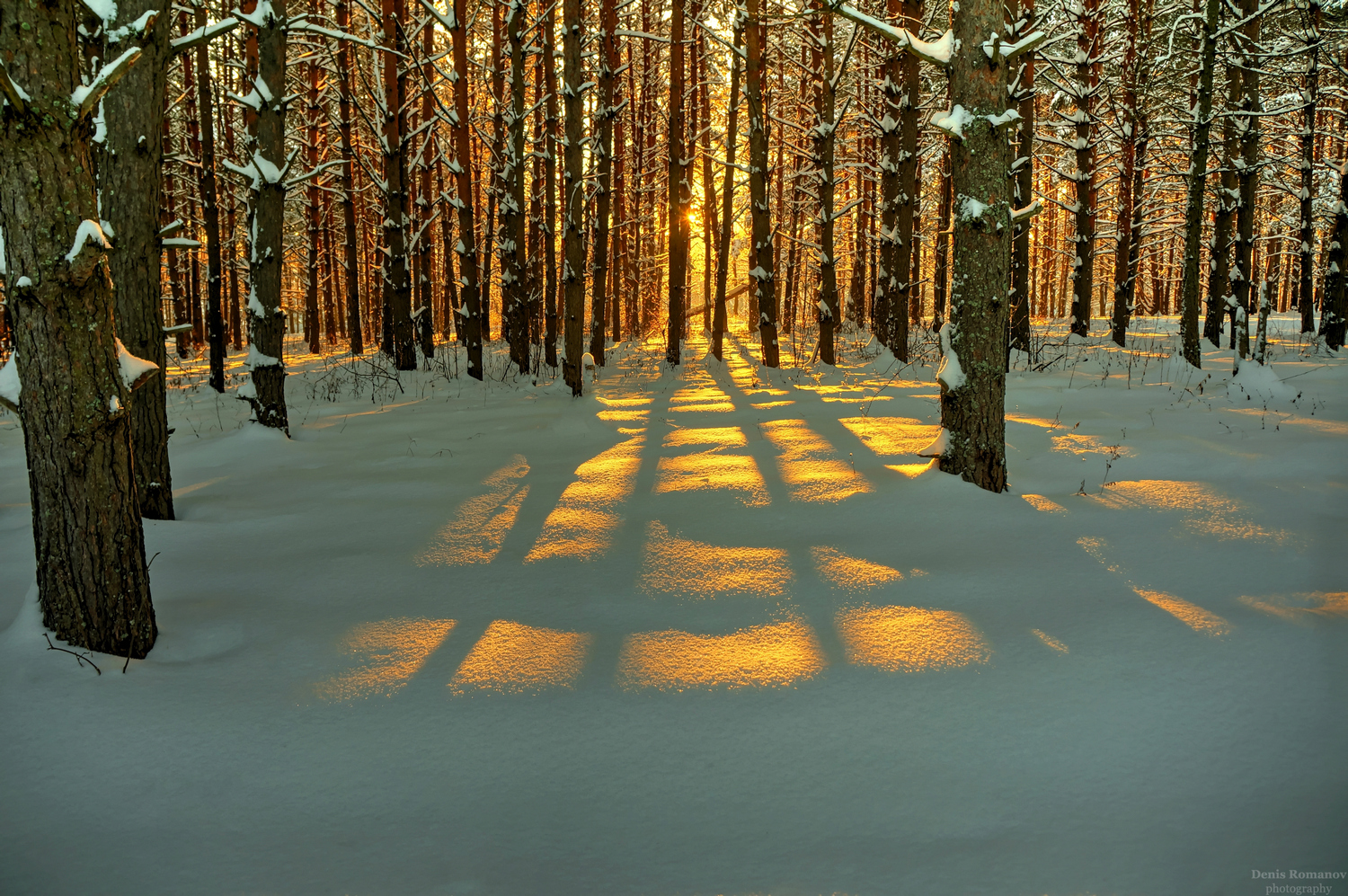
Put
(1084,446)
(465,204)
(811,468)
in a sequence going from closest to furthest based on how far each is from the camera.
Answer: (811,468) < (1084,446) < (465,204)

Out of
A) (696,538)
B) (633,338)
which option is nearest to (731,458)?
(696,538)

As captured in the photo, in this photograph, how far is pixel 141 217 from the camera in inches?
178

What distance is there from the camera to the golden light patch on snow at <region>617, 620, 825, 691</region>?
2.82 m

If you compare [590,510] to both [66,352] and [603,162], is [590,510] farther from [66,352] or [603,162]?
[603,162]

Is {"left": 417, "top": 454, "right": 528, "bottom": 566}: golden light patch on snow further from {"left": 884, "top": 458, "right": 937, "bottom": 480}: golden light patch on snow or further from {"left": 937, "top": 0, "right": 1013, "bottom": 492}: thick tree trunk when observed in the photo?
{"left": 937, "top": 0, "right": 1013, "bottom": 492}: thick tree trunk

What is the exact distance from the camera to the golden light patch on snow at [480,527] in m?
4.08

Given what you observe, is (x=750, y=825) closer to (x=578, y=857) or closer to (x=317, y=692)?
(x=578, y=857)

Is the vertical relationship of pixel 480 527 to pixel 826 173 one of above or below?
below

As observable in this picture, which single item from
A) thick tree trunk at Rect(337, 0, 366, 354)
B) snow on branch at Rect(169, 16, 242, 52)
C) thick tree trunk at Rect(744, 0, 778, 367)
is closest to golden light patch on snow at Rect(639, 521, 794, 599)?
snow on branch at Rect(169, 16, 242, 52)

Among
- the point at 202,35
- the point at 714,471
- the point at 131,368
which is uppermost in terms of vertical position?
the point at 202,35

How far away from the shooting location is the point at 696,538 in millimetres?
4398

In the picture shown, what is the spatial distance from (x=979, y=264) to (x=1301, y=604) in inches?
98.5

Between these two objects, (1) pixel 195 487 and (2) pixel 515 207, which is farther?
(2) pixel 515 207

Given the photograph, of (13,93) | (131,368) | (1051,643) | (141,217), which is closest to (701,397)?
(141,217)
